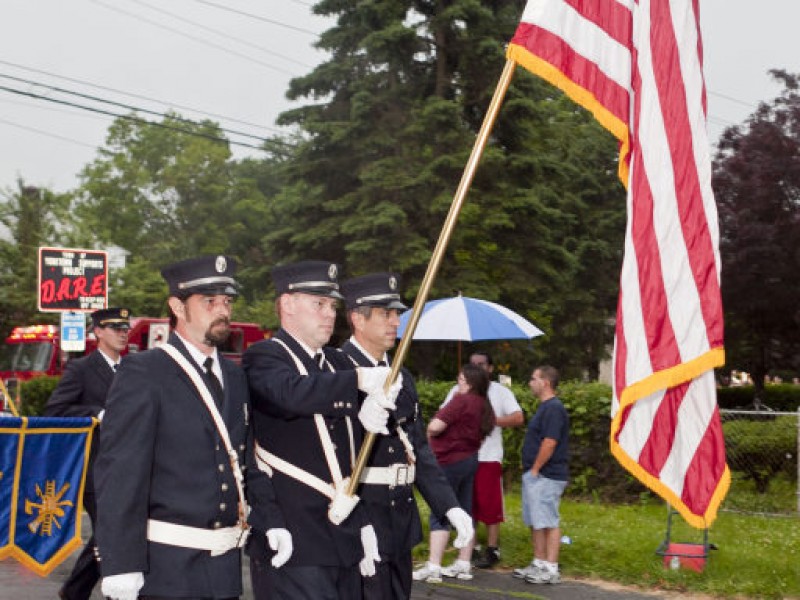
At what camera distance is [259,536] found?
5.27 m

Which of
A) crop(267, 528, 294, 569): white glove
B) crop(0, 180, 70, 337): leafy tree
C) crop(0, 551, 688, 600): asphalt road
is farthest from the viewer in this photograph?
crop(0, 180, 70, 337): leafy tree

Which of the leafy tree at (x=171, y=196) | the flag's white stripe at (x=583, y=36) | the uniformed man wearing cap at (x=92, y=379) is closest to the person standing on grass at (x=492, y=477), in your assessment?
the uniformed man wearing cap at (x=92, y=379)

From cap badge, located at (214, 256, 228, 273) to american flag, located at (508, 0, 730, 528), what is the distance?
1755mm

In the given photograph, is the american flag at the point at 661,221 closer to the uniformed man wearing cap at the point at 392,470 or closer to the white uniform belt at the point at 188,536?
the uniformed man wearing cap at the point at 392,470

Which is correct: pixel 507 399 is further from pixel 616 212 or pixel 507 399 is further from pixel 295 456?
pixel 616 212

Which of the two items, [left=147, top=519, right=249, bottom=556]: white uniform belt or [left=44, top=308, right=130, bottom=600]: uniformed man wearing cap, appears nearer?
[left=147, top=519, right=249, bottom=556]: white uniform belt

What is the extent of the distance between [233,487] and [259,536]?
0.59 metres

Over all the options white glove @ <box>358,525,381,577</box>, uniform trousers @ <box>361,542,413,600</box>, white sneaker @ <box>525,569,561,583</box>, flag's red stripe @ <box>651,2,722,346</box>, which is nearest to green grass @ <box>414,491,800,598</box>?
white sneaker @ <box>525,569,561,583</box>

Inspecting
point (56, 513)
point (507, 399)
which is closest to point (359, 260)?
point (507, 399)

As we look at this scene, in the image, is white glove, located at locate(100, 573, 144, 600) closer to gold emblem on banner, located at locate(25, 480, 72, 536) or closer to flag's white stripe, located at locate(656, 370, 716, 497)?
flag's white stripe, located at locate(656, 370, 716, 497)

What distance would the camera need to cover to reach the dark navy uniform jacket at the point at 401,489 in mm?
5715

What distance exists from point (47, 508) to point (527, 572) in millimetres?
4122

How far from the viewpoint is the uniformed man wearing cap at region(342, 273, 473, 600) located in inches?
225

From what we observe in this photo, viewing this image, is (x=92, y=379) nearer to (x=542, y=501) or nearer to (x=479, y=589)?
(x=479, y=589)
